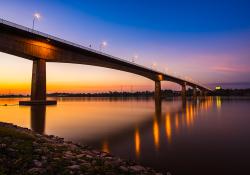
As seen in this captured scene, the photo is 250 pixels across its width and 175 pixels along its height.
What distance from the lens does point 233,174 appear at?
298 inches

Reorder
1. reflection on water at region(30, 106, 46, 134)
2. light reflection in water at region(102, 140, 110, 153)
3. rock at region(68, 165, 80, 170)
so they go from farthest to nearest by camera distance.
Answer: reflection on water at region(30, 106, 46, 134) < light reflection in water at region(102, 140, 110, 153) < rock at region(68, 165, 80, 170)

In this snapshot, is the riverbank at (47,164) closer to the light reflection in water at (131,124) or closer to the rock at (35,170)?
the rock at (35,170)

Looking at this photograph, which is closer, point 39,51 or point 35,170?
point 35,170

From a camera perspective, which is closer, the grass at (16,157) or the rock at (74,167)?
the grass at (16,157)

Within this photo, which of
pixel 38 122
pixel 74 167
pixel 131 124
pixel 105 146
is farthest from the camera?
pixel 38 122

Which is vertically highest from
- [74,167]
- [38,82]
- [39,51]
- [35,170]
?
[39,51]

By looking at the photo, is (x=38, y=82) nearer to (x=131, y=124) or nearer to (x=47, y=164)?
(x=131, y=124)

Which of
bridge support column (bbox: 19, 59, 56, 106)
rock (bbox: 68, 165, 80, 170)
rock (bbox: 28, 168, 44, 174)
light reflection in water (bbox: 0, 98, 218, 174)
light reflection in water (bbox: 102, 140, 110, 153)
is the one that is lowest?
light reflection in water (bbox: 0, 98, 218, 174)

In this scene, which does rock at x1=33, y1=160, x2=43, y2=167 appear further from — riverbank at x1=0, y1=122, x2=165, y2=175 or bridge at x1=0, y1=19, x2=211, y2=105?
bridge at x1=0, y1=19, x2=211, y2=105

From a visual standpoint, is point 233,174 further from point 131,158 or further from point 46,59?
point 46,59

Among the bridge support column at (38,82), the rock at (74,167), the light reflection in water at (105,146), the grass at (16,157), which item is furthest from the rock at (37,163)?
the bridge support column at (38,82)

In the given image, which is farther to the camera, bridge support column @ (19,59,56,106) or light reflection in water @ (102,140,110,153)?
bridge support column @ (19,59,56,106)

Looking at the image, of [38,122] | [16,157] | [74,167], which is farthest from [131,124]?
[16,157]

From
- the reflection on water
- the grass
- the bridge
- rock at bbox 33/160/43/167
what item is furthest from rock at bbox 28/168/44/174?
the bridge
